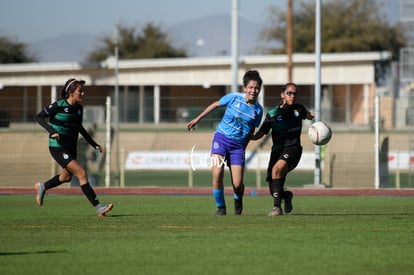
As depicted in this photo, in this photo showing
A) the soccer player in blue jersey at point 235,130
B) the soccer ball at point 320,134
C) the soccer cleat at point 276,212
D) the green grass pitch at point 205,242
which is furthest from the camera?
the soccer ball at point 320,134

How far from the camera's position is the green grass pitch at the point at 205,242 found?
29.0 ft

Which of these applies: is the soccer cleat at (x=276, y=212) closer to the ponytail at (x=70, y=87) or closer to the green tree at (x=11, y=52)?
the ponytail at (x=70, y=87)

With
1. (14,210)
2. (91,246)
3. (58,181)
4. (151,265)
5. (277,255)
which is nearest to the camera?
(151,265)

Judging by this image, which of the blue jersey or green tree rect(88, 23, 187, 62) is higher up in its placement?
green tree rect(88, 23, 187, 62)

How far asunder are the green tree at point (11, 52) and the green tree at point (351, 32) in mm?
21756

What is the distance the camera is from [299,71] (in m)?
56.8

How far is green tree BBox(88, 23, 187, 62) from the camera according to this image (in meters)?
89.2

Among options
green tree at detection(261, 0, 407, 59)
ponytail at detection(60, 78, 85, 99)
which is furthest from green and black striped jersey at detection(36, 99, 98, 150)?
green tree at detection(261, 0, 407, 59)

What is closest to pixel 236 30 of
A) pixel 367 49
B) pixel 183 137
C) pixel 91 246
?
pixel 183 137

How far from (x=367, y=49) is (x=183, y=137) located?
169ft

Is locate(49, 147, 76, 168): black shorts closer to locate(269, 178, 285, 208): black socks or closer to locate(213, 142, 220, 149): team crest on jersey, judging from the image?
locate(213, 142, 220, 149): team crest on jersey

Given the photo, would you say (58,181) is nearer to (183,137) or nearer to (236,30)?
(183,137)

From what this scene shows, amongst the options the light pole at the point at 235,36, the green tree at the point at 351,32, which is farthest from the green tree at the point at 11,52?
the light pole at the point at 235,36

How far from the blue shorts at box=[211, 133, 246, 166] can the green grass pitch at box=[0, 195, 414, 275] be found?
871 millimetres
